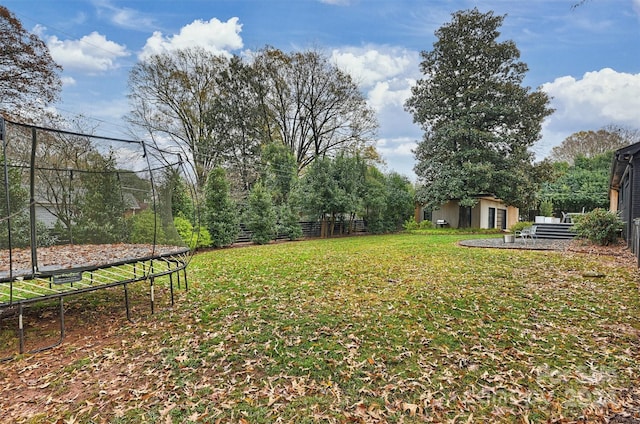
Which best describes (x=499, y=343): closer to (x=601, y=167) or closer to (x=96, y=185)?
(x=96, y=185)

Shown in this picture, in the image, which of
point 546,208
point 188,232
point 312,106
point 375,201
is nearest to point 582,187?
point 546,208

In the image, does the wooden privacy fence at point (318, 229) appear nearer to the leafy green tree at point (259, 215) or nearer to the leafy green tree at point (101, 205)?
the leafy green tree at point (259, 215)

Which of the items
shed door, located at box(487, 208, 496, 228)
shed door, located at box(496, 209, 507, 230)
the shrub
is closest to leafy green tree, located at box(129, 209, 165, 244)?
shed door, located at box(487, 208, 496, 228)

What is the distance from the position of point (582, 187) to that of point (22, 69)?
2827cm

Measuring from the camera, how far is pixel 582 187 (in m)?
21.6

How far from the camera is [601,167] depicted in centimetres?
2262

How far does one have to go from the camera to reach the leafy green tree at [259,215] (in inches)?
523

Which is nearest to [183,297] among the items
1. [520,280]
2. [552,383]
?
[552,383]

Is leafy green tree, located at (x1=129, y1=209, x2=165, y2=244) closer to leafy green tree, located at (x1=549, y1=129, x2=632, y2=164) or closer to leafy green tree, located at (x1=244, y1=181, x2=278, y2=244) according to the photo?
leafy green tree, located at (x1=244, y1=181, x2=278, y2=244)

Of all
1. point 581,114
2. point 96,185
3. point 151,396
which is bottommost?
point 151,396

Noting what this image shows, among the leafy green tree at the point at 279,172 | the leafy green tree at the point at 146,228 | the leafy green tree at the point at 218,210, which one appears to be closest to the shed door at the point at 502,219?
the leafy green tree at the point at 279,172

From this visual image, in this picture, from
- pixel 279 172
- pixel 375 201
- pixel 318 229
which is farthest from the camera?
pixel 279 172

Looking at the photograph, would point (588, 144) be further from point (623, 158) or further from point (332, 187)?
point (332, 187)

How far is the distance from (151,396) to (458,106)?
61.7ft
